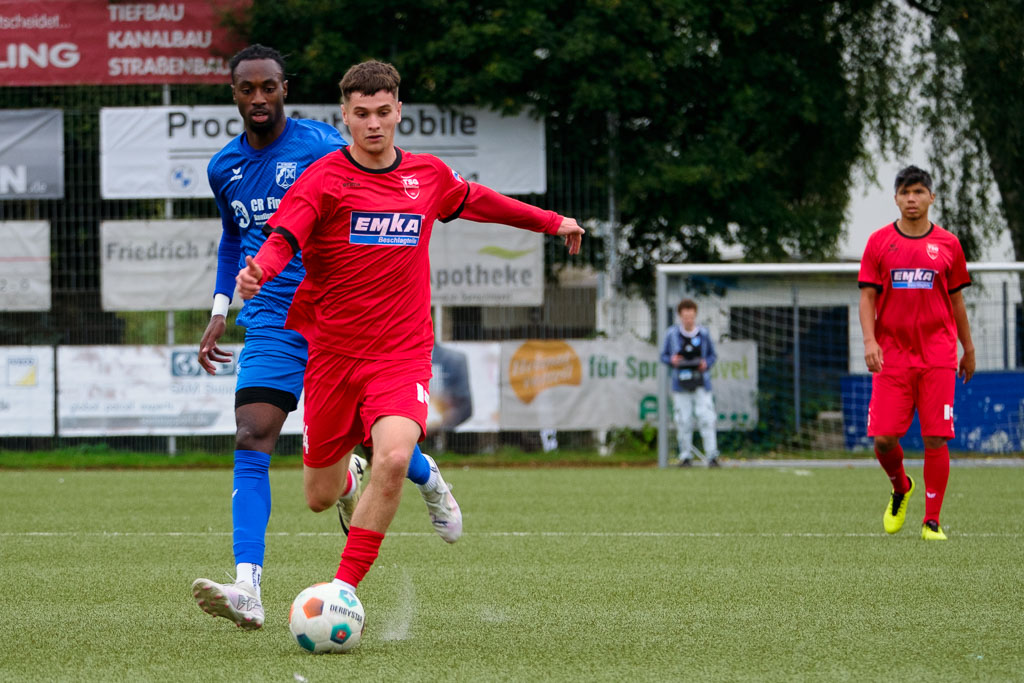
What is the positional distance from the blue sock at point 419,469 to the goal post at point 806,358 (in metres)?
9.63

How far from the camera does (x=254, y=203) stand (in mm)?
5438

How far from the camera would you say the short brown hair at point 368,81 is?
452 centimetres

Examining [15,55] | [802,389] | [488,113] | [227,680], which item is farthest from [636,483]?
[15,55]

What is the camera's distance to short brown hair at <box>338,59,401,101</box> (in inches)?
178

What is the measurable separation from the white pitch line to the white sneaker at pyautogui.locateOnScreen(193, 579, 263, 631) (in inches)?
131

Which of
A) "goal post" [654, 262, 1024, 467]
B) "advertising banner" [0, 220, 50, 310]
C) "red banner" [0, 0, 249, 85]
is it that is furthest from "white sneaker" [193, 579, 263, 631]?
"red banner" [0, 0, 249, 85]

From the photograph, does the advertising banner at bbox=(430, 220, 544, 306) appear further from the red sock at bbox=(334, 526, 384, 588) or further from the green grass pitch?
the red sock at bbox=(334, 526, 384, 588)

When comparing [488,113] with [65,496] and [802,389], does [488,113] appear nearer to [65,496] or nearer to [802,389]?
[802,389]

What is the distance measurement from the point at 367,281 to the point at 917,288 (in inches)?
167

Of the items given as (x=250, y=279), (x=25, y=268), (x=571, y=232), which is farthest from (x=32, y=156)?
(x=250, y=279)

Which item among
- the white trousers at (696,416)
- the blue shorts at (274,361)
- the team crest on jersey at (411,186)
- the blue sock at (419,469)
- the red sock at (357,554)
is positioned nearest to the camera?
the red sock at (357,554)

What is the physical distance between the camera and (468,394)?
1622cm

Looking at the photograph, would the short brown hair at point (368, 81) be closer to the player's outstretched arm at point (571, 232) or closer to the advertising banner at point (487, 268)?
the player's outstretched arm at point (571, 232)

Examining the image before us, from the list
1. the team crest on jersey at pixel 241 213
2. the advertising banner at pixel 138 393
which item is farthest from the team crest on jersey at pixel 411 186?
the advertising banner at pixel 138 393
